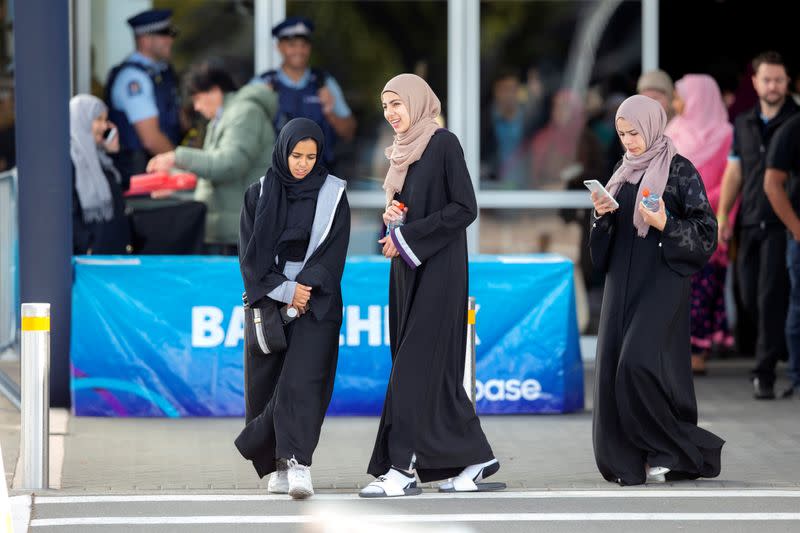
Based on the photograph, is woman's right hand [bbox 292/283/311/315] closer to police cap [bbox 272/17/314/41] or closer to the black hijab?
the black hijab

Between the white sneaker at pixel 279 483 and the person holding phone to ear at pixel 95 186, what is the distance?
11.1 ft

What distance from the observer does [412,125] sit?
7.04 meters

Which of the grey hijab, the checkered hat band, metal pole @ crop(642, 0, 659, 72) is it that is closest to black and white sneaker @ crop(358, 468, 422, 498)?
the grey hijab

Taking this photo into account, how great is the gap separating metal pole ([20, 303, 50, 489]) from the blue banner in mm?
2064

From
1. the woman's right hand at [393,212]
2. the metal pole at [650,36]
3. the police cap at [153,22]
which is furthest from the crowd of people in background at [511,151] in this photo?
the woman's right hand at [393,212]

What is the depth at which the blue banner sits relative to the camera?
929 centimetres

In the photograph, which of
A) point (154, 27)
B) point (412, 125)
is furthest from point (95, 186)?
point (412, 125)

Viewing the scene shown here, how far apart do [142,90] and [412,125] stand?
4806 mm

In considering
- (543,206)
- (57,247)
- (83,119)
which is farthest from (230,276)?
(543,206)

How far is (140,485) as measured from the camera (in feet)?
24.3

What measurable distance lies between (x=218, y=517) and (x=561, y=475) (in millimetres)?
1798

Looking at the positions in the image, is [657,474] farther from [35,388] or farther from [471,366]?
[35,388]

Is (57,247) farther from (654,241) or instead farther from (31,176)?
(654,241)

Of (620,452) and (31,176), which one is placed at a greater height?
(31,176)
